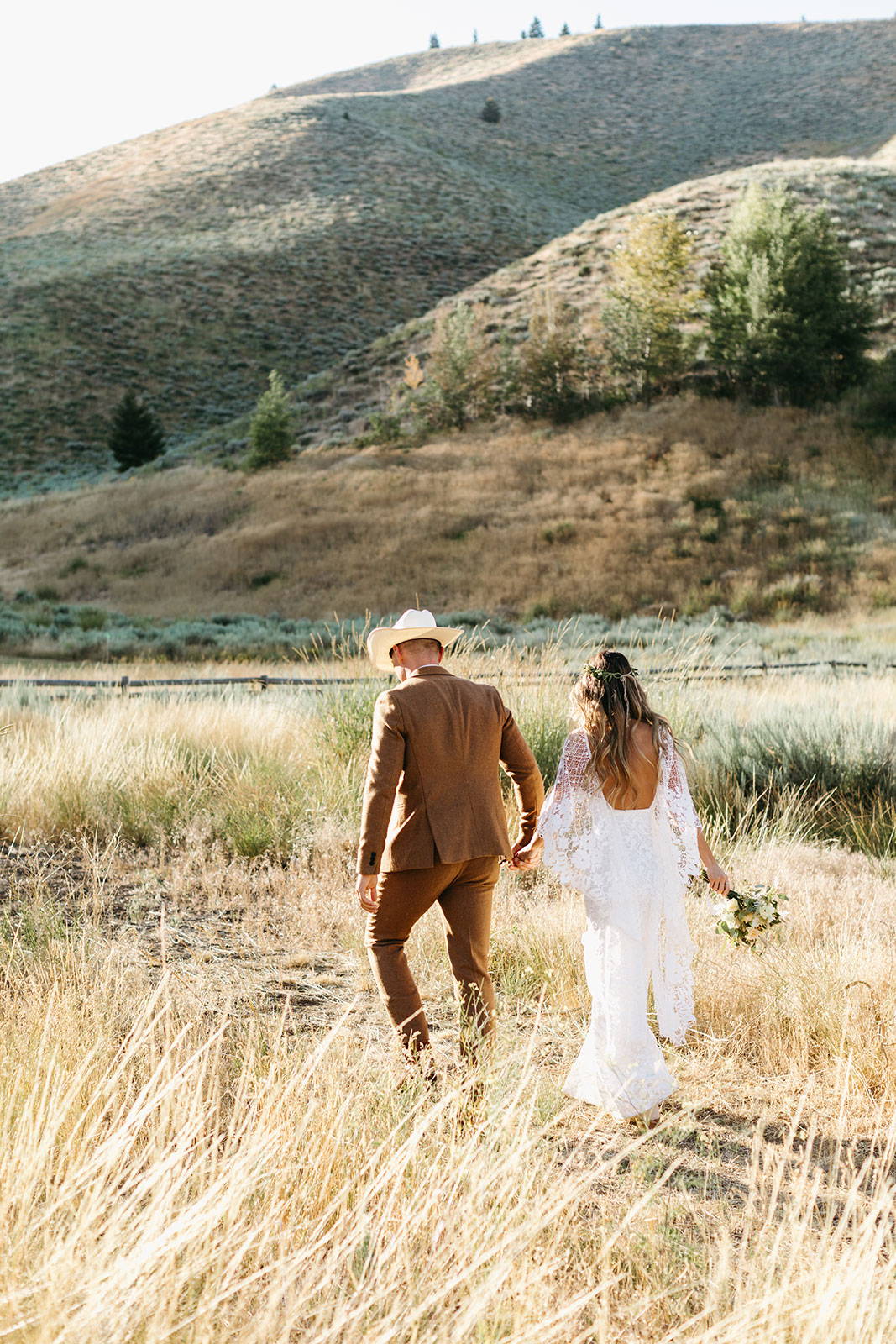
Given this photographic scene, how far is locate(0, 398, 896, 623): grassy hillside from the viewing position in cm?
2550

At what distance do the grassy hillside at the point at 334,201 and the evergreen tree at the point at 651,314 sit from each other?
11.3 metres

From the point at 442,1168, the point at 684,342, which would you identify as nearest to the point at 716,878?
the point at 442,1168

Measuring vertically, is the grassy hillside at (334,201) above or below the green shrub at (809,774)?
above

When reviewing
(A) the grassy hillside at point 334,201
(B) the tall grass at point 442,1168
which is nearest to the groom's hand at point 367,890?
(B) the tall grass at point 442,1168

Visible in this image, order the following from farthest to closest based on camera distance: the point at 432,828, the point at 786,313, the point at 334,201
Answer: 1. the point at 334,201
2. the point at 786,313
3. the point at 432,828

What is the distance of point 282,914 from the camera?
5.70 m

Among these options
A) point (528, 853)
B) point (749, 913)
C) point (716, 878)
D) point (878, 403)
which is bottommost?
point (749, 913)

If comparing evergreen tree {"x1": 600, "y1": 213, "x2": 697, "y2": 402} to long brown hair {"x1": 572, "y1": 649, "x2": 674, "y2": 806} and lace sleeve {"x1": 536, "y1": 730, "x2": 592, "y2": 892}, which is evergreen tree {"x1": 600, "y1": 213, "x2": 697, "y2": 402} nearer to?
long brown hair {"x1": 572, "y1": 649, "x2": 674, "y2": 806}

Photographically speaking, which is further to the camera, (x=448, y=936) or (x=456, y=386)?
(x=456, y=386)

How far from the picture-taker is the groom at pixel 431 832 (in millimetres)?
3586

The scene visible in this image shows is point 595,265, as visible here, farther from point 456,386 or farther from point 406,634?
point 406,634

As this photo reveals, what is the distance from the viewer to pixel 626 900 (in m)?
3.66

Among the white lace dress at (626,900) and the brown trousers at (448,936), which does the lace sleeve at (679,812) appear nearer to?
the white lace dress at (626,900)

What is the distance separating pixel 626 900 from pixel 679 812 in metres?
0.37
